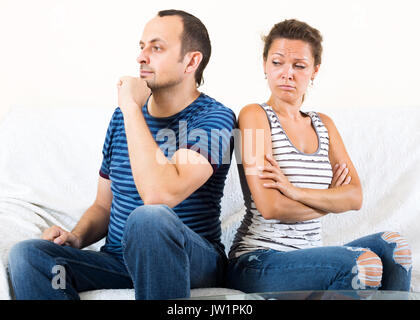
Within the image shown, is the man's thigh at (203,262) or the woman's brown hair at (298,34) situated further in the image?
the woman's brown hair at (298,34)

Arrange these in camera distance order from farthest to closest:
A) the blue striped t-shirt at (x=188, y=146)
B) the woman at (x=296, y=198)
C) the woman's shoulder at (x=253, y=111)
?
the woman's shoulder at (x=253, y=111) → the blue striped t-shirt at (x=188, y=146) → the woman at (x=296, y=198)

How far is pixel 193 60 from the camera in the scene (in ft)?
4.88

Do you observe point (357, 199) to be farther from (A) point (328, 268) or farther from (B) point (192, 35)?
(B) point (192, 35)

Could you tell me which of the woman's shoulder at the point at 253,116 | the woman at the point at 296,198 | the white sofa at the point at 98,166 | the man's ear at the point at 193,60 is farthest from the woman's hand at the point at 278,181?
the white sofa at the point at 98,166

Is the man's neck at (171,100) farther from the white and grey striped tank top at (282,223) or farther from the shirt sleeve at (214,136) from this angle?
the white and grey striped tank top at (282,223)

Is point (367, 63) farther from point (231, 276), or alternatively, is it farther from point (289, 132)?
point (231, 276)

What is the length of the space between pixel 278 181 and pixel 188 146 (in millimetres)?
243

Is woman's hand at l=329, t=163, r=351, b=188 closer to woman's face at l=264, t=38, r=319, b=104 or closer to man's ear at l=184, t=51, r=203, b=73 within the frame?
woman's face at l=264, t=38, r=319, b=104

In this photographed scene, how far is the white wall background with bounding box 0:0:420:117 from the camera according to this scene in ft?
7.70

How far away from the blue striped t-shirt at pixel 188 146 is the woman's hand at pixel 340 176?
0.97 feet

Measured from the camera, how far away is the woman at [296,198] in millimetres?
1208

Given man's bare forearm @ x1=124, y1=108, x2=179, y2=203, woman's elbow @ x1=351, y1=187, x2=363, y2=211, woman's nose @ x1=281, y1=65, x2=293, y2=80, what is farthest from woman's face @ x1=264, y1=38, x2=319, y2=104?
man's bare forearm @ x1=124, y1=108, x2=179, y2=203

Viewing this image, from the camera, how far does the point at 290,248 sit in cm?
134
